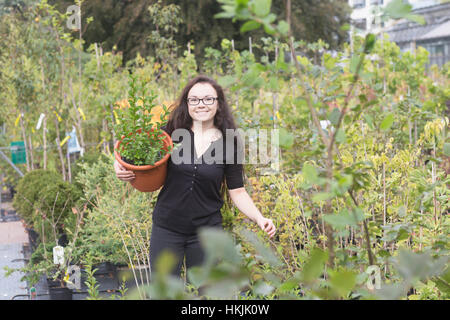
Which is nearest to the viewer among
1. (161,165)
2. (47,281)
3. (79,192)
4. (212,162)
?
(161,165)

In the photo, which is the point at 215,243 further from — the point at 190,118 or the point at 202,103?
the point at 190,118

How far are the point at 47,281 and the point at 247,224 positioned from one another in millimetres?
1379

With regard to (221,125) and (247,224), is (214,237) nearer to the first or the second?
(221,125)

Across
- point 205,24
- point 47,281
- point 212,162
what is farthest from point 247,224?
point 205,24

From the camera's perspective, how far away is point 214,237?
1.89 ft

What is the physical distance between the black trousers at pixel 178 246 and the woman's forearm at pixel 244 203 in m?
0.24

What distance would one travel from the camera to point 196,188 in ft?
7.66

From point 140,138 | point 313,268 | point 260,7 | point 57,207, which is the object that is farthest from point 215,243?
point 57,207

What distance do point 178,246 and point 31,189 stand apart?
2.67m

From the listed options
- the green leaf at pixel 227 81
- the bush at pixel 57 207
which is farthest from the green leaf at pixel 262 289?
the bush at pixel 57 207

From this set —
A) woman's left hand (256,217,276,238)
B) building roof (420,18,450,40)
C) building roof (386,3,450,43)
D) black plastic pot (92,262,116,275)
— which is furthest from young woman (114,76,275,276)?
building roof (420,18,450,40)

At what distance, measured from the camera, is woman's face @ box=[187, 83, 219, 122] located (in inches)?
92.1

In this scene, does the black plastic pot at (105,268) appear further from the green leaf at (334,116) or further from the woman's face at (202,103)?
the green leaf at (334,116)
